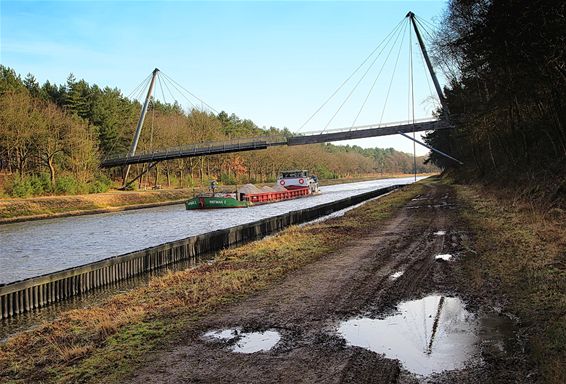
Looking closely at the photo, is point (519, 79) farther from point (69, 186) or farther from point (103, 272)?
point (69, 186)

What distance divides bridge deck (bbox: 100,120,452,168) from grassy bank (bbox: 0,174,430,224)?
5422 mm

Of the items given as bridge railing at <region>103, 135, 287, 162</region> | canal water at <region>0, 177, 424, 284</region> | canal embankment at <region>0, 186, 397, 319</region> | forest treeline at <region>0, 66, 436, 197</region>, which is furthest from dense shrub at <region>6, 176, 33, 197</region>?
canal embankment at <region>0, 186, 397, 319</region>

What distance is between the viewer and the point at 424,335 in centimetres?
729

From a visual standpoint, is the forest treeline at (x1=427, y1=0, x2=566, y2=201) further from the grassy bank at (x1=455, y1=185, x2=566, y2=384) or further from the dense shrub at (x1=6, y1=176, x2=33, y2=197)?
the dense shrub at (x1=6, y1=176, x2=33, y2=197)

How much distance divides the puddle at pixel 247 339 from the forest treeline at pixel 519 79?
1008 cm

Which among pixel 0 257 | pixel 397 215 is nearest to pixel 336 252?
pixel 397 215

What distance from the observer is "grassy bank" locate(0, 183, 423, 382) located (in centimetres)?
671

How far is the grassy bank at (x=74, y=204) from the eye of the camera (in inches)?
1635

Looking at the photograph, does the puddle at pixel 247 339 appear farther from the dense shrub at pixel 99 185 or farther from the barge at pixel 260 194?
the dense shrub at pixel 99 185

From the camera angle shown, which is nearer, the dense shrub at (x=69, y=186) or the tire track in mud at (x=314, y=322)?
the tire track in mud at (x=314, y=322)

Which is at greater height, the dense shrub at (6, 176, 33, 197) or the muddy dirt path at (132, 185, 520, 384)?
the dense shrub at (6, 176, 33, 197)

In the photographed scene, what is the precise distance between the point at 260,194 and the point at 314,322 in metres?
50.3

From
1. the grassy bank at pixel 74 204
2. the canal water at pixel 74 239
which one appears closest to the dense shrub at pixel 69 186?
the grassy bank at pixel 74 204

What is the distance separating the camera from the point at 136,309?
377 inches
